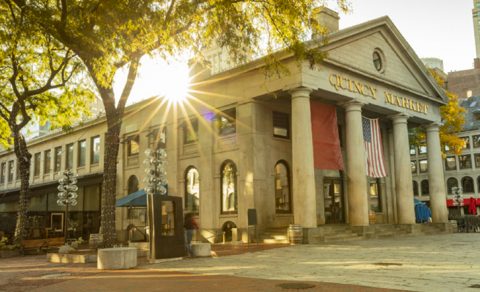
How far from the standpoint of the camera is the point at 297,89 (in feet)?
70.8

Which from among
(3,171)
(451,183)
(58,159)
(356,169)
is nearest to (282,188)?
(356,169)

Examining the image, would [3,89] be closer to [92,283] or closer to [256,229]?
[256,229]

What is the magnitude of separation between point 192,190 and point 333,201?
8.30 metres

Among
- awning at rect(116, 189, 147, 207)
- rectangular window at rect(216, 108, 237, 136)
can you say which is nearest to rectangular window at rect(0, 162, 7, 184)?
awning at rect(116, 189, 147, 207)

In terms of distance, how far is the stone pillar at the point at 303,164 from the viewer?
68.7 feet

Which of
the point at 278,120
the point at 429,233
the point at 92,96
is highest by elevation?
the point at 92,96

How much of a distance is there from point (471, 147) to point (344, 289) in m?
55.9

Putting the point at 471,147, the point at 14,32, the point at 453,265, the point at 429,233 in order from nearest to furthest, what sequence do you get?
the point at 453,265 < the point at 14,32 < the point at 429,233 < the point at 471,147

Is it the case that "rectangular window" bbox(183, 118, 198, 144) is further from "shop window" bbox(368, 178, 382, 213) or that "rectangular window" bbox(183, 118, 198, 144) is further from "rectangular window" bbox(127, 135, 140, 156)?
"shop window" bbox(368, 178, 382, 213)

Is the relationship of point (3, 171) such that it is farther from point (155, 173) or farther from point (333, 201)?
point (333, 201)

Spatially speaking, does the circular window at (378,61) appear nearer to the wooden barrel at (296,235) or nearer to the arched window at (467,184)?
the wooden barrel at (296,235)

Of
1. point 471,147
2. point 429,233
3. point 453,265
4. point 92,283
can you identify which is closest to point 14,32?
point 92,283

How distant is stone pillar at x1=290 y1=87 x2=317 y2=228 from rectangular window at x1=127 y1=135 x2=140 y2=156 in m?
14.5

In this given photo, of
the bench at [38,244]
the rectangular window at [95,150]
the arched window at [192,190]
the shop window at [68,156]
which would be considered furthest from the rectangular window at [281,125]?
the shop window at [68,156]
